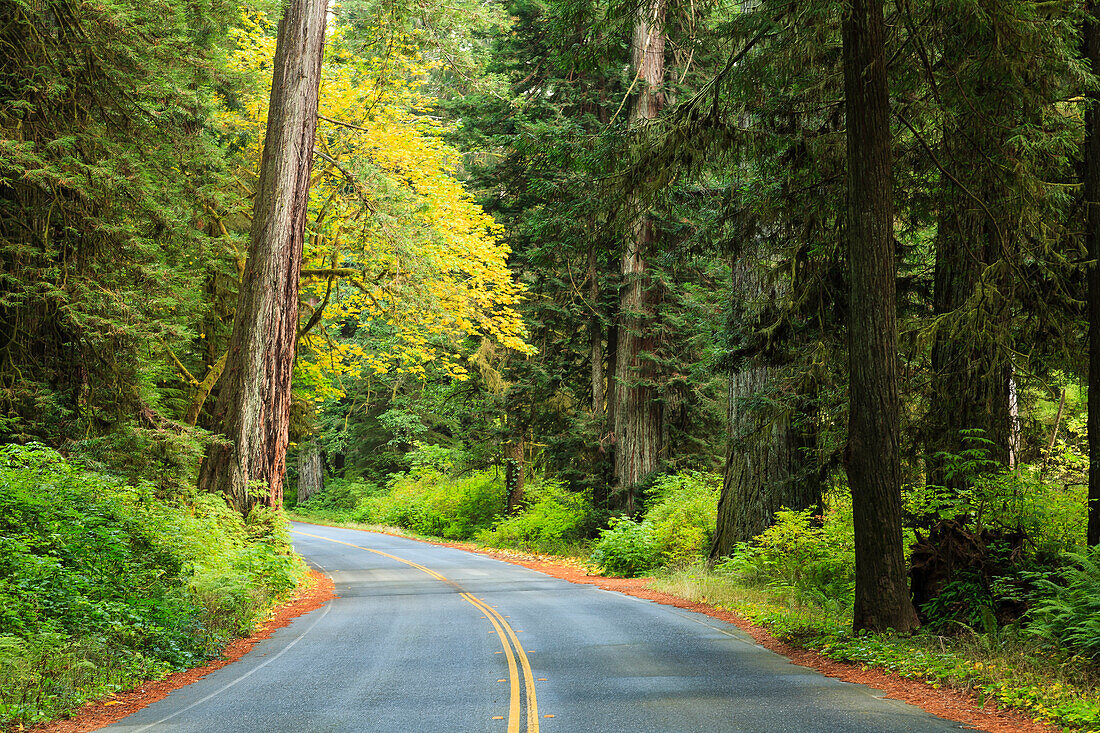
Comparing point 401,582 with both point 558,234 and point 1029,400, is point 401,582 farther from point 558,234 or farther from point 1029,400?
point 1029,400

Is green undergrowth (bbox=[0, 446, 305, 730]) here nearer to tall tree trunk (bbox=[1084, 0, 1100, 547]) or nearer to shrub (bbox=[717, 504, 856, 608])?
shrub (bbox=[717, 504, 856, 608])

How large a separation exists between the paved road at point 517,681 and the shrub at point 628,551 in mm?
4962

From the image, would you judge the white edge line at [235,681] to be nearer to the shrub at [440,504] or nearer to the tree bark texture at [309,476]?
the shrub at [440,504]

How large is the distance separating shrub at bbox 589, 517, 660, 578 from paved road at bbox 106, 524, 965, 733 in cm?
496

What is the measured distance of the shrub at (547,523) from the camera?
26812mm

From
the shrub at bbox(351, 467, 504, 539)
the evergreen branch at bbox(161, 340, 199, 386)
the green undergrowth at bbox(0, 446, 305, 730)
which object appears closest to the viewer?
the green undergrowth at bbox(0, 446, 305, 730)

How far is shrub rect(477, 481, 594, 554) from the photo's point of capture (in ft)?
88.0

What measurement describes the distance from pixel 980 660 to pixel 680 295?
15.3 m

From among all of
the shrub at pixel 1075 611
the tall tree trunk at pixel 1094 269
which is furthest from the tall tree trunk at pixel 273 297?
the tall tree trunk at pixel 1094 269

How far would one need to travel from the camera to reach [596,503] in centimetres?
2622

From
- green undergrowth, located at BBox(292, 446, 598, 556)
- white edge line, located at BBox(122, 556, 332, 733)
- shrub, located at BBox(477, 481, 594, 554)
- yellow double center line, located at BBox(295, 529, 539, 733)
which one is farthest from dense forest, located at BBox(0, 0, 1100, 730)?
green undergrowth, located at BBox(292, 446, 598, 556)

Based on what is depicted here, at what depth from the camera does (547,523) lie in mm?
27875

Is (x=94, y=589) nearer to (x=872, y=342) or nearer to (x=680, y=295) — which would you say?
(x=872, y=342)

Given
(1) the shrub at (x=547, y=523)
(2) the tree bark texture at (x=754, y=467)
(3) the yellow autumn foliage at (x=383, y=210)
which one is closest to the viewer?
(2) the tree bark texture at (x=754, y=467)
